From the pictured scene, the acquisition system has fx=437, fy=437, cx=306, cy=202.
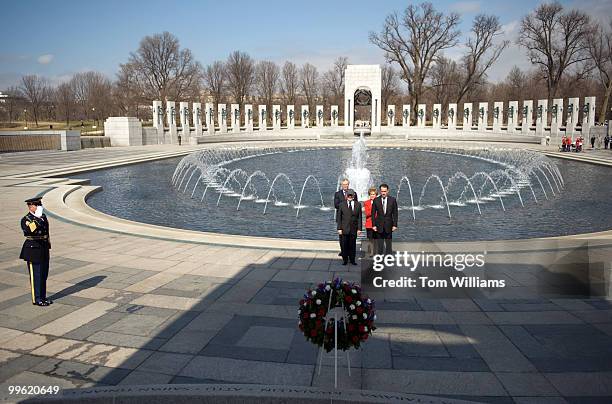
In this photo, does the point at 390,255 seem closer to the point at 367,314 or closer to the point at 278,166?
the point at 367,314

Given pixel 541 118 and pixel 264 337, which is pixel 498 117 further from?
pixel 264 337

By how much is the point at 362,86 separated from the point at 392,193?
4318 centimetres

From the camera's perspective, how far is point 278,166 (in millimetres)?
28094

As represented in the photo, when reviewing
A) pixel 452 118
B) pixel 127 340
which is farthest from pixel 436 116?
pixel 127 340

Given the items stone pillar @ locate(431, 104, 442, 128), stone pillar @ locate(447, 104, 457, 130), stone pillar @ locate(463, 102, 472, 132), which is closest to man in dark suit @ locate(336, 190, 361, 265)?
stone pillar @ locate(463, 102, 472, 132)

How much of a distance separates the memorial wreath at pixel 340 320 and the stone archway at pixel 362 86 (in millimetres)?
54527

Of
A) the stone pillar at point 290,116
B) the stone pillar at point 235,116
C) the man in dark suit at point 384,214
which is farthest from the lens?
the stone pillar at point 290,116

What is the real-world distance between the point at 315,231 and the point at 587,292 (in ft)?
23.0

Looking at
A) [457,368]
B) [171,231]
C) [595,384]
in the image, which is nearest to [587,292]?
[595,384]

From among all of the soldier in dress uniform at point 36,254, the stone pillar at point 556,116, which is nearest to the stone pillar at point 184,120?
the stone pillar at point 556,116

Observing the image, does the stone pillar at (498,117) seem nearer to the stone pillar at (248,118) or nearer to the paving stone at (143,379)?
the stone pillar at (248,118)

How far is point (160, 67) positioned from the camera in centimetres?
7588

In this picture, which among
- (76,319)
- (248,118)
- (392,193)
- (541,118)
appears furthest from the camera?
(248,118)

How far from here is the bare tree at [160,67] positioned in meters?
75.1
